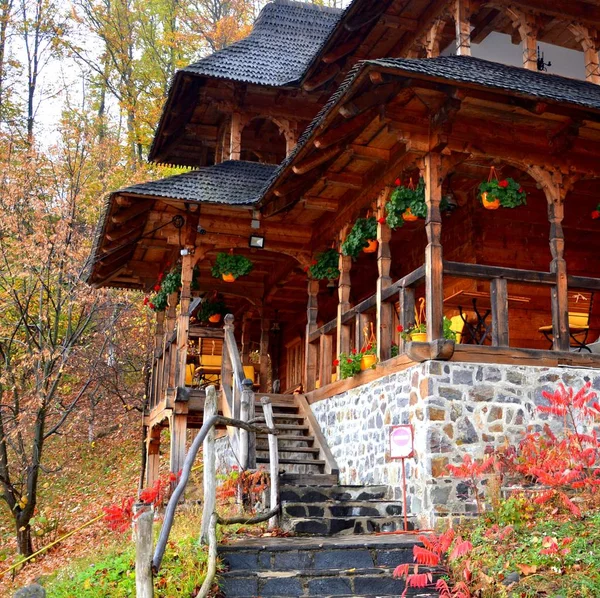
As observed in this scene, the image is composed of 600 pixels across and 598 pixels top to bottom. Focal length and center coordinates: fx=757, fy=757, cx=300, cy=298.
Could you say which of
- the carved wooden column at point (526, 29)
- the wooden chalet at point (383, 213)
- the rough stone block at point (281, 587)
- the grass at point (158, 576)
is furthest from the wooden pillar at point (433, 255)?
the grass at point (158, 576)

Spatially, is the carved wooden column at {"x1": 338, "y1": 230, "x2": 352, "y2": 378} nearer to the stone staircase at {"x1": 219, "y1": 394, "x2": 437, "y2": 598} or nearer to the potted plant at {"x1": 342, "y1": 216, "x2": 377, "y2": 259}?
the potted plant at {"x1": 342, "y1": 216, "x2": 377, "y2": 259}

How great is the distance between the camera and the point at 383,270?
9.90m

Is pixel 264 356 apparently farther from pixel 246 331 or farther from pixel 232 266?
pixel 232 266

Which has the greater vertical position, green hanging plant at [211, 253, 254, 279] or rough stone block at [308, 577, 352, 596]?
green hanging plant at [211, 253, 254, 279]

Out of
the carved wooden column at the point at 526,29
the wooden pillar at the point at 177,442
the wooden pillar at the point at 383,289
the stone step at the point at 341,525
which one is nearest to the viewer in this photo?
the stone step at the point at 341,525

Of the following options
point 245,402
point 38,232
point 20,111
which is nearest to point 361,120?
point 245,402

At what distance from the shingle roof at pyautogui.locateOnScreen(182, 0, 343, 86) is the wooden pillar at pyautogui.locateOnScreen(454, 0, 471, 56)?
8.62 ft

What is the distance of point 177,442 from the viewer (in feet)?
38.9

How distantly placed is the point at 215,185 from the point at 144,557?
26.2 feet

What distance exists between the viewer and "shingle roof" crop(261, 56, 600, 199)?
777cm

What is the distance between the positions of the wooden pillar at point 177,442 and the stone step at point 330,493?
11.3 feet

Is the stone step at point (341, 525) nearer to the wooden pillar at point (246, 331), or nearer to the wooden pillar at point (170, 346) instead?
the wooden pillar at point (170, 346)

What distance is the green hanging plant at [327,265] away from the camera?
12.1 metres

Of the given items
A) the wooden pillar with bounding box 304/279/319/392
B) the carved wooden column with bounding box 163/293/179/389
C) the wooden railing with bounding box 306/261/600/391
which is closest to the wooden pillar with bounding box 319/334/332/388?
the wooden pillar with bounding box 304/279/319/392
